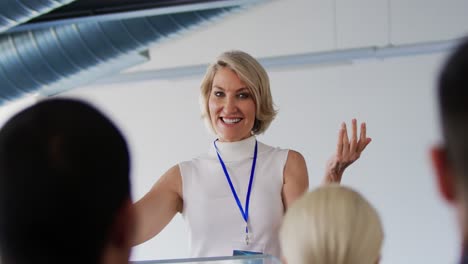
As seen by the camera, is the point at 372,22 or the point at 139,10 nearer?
the point at 139,10

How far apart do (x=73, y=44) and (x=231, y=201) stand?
8.45ft

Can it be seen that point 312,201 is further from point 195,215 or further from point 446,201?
point 195,215

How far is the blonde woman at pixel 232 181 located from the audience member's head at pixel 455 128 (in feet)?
5.27

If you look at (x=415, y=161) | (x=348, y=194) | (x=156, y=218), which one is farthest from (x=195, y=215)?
(x=415, y=161)

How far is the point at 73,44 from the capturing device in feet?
15.2

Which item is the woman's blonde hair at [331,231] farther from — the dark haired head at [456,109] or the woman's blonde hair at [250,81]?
the woman's blonde hair at [250,81]

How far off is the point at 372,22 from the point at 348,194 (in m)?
6.94

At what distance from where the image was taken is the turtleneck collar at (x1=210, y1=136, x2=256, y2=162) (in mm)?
2453

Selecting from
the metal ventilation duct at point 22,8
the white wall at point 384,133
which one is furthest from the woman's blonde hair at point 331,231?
the white wall at point 384,133

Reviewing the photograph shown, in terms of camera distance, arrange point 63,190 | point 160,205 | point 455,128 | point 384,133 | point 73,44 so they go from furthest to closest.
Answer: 1. point 384,133
2. point 73,44
3. point 160,205
4. point 63,190
5. point 455,128

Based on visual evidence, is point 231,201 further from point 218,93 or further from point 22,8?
point 22,8

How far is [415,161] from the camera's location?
300 inches

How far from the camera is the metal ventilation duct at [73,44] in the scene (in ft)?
15.1

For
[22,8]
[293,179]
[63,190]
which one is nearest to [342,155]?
[293,179]
